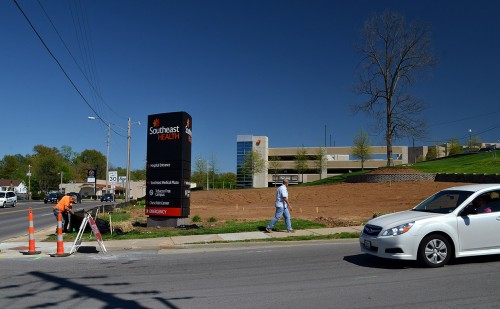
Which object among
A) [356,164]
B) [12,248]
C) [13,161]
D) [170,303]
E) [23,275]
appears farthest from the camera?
[13,161]

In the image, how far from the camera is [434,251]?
8.57 m

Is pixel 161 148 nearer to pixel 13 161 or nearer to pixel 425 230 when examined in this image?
pixel 425 230

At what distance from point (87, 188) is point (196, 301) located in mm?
115169

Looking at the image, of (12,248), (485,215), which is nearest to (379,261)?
(485,215)

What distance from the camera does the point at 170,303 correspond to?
6625 millimetres

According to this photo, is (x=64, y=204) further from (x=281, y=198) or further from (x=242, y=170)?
(x=242, y=170)

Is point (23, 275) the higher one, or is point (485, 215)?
point (485, 215)

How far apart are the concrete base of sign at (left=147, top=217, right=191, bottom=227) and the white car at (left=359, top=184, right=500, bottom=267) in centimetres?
1011

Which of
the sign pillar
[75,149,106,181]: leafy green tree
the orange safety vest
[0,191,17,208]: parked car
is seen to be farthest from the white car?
[75,149,106,181]: leafy green tree

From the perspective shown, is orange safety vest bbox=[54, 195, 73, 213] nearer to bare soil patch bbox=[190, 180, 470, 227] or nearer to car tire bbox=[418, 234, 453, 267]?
car tire bbox=[418, 234, 453, 267]

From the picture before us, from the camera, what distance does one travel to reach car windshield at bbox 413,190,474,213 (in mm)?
9047

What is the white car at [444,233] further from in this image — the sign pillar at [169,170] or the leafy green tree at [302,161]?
the leafy green tree at [302,161]

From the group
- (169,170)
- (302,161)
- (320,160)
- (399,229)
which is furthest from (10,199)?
(320,160)

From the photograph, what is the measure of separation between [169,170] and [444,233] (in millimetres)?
11730
